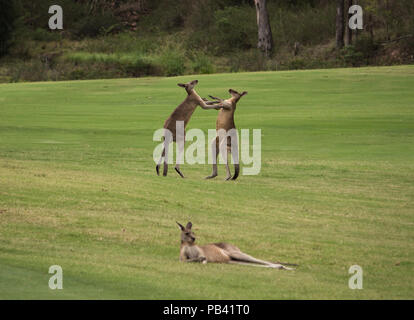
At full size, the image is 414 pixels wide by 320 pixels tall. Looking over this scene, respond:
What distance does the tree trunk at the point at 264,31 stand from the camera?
1852 inches

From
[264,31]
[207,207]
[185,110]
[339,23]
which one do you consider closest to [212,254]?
[207,207]

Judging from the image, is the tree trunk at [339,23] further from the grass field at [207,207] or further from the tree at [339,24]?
the grass field at [207,207]

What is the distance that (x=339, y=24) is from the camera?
44.6m

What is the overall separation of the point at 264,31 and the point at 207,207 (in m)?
35.8

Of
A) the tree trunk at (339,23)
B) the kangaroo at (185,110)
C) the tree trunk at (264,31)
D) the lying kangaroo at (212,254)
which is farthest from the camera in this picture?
the tree trunk at (264,31)

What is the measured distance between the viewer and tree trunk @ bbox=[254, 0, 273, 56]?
47031 millimetres

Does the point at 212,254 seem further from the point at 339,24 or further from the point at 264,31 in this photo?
the point at 264,31

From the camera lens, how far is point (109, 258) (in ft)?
30.7

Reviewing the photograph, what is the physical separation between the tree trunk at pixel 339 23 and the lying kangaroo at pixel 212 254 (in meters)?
36.5

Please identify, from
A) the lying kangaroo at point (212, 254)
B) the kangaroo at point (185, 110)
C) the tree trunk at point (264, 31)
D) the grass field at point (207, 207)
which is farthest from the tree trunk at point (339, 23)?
the lying kangaroo at point (212, 254)
